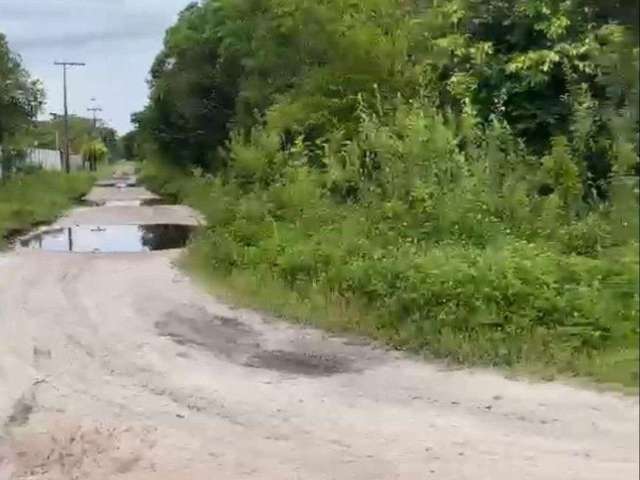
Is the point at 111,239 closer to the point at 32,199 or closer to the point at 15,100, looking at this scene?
the point at 15,100

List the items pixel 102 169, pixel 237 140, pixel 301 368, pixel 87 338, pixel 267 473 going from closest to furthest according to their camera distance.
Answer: pixel 267 473, pixel 301 368, pixel 87 338, pixel 237 140, pixel 102 169

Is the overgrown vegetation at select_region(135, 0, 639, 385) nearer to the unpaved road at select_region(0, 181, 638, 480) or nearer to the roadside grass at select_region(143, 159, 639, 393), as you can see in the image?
the roadside grass at select_region(143, 159, 639, 393)

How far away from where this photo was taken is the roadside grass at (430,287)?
1370 mm

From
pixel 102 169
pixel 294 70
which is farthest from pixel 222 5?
pixel 102 169

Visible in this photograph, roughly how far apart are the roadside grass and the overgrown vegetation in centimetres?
1

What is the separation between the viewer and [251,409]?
5684 mm

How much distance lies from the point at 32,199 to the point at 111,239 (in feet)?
22.3

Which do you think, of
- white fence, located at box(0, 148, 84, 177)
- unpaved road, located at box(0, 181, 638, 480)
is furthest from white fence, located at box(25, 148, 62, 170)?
unpaved road, located at box(0, 181, 638, 480)

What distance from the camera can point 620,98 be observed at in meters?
1.25

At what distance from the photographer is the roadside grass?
137 centimetres

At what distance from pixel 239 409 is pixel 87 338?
8.71 ft

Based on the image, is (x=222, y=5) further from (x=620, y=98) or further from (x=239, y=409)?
(x=620, y=98)

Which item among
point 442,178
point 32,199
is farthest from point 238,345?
point 32,199

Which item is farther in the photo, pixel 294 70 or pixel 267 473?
pixel 294 70
